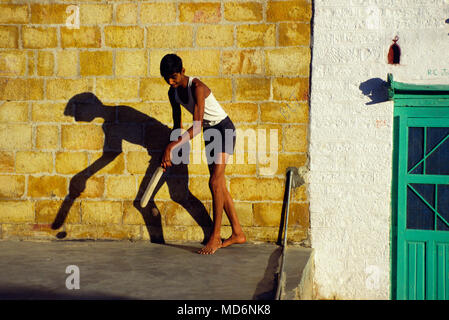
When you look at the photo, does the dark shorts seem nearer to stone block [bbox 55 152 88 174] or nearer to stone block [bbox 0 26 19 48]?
stone block [bbox 55 152 88 174]

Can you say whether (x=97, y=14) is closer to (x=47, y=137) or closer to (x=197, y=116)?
(x=47, y=137)

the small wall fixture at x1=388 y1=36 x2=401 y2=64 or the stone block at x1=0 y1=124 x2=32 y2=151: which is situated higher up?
the small wall fixture at x1=388 y1=36 x2=401 y2=64

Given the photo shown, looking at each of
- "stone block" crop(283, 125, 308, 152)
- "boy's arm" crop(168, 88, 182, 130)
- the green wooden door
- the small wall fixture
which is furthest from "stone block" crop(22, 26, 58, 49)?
the green wooden door

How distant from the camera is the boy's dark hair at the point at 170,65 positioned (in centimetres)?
389

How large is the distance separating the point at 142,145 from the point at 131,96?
500 mm

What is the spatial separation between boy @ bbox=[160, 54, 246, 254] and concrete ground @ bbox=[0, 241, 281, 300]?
245 mm

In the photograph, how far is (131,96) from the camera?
4.74m

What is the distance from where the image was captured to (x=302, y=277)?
3.53 metres

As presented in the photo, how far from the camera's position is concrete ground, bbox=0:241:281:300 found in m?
3.07

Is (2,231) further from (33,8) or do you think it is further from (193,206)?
(33,8)

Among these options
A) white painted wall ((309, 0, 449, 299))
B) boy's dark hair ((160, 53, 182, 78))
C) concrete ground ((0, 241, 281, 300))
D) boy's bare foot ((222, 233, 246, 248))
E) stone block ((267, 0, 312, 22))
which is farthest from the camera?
stone block ((267, 0, 312, 22))

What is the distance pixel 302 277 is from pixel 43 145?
290 cm

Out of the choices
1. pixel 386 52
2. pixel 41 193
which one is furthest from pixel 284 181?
pixel 41 193
